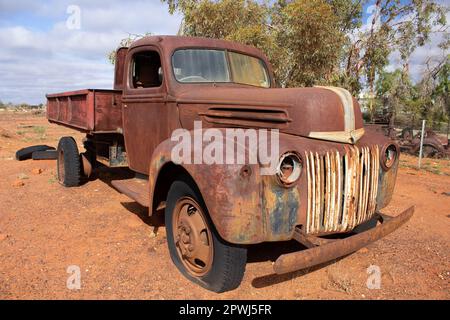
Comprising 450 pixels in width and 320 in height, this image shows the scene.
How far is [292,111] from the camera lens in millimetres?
2947

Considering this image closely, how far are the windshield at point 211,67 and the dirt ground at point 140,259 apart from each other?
1.65 m

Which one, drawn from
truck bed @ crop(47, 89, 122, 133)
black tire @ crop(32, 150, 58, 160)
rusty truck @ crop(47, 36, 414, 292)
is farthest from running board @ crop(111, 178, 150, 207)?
black tire @ crop(32, 150, 58, 160)

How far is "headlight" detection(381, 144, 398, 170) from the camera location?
3.20 meters

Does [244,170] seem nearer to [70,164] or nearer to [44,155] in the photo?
[70,164]

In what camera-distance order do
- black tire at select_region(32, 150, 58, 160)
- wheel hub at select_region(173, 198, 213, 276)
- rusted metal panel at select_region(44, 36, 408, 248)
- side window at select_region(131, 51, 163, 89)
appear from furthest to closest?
black tire at select_region(32, 150, 58, 160)
side window at select_region(131, 51, 163, 89)
wheel hub at select_region(173, 198, 213, 276)
rusted metal panel at select_region(44, 36, 408, 248)

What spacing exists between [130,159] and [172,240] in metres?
1.75

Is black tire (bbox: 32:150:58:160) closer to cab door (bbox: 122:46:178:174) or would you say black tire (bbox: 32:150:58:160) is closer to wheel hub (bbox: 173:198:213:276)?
cab door (bbox: 122:46:178:174)

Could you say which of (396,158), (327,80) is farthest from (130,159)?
(327,80)

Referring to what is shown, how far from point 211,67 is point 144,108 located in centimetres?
85

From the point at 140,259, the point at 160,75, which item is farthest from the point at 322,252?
the point at 160,75

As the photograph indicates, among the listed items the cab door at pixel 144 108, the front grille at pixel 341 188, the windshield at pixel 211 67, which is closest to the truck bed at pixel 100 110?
the cab door at pixel 144 108

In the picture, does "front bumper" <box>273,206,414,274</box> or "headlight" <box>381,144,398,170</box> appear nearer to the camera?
"front bumper" <box>273,206,414,274</box>

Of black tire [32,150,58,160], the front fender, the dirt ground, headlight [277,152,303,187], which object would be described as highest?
headlight [277,152,303,187]

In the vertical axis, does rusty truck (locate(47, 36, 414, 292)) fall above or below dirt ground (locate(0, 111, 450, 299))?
above
